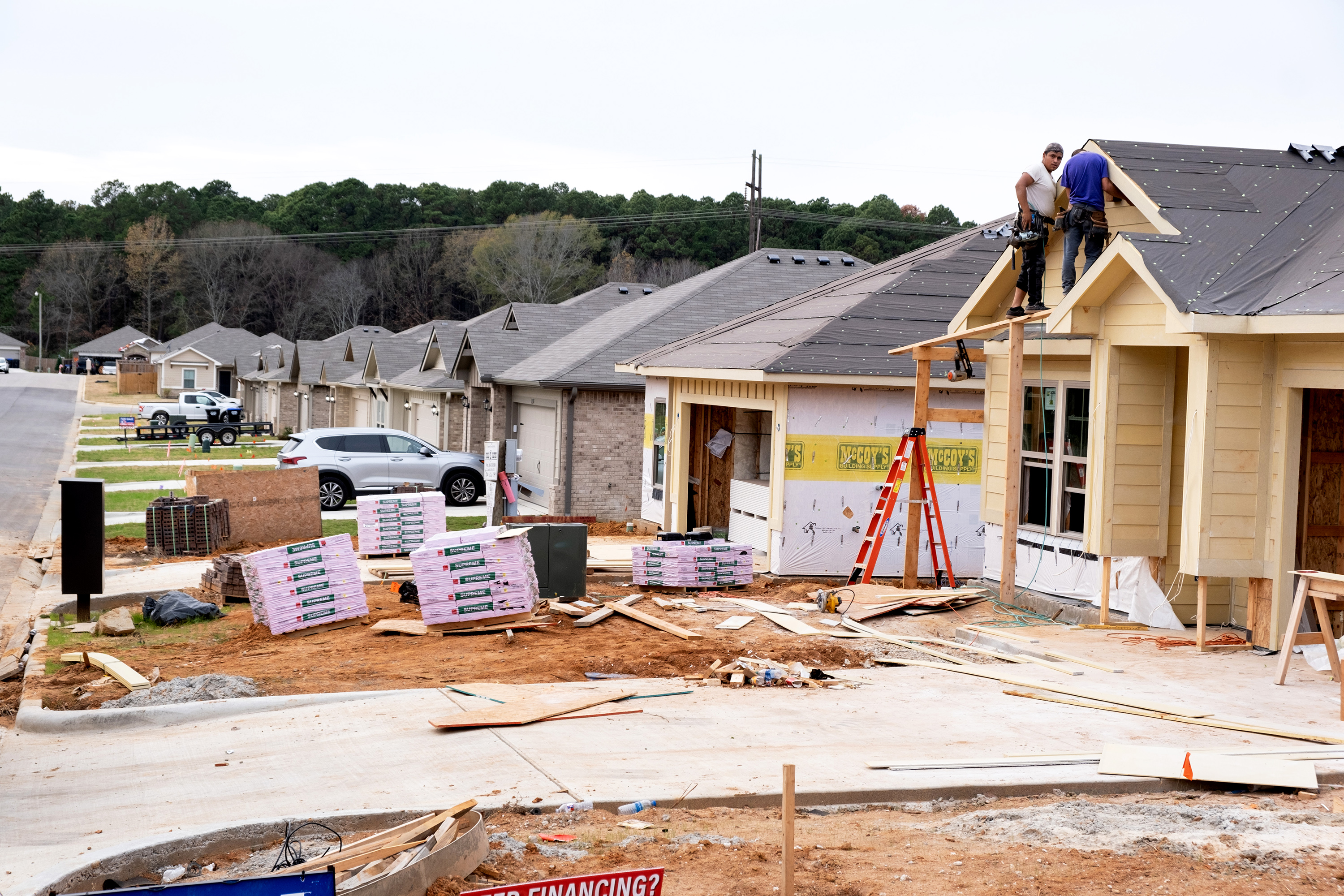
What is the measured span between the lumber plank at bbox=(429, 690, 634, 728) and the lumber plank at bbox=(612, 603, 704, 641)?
2872 millimetres

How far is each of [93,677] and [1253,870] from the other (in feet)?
31.3

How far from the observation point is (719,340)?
21.0 meters

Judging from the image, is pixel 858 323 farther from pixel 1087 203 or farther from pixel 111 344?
pixel 111 344

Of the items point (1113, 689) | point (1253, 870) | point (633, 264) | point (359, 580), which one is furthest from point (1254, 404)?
point (633, 264)

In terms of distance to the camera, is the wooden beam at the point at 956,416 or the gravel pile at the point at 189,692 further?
the wooden beam at the point at 956,416

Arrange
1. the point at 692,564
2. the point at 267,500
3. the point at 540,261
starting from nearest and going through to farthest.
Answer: the point at 692,564 < the point at 267,500 < the point at 540,261

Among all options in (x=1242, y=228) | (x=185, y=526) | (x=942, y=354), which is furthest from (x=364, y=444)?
(x=1242, y=228)

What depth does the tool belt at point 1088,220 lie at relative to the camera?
12008 mm

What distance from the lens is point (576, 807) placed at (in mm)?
6441

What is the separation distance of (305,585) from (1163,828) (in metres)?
9.61

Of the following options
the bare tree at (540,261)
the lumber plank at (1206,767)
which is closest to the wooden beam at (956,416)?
the lumber plank at (1206,767)

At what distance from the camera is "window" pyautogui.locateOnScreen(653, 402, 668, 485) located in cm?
2156

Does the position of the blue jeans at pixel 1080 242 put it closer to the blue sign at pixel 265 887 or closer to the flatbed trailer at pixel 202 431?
the blue sign at pixel 265 887

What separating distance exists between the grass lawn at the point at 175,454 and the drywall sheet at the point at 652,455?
22.1 meters
